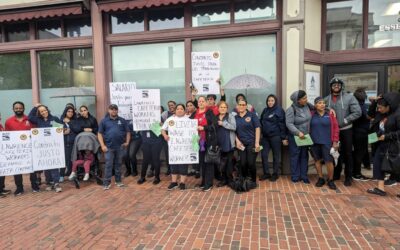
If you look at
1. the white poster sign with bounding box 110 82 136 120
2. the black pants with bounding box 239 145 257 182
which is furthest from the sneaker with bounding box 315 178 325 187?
the white poster sign with bounding box 110 82 136 120

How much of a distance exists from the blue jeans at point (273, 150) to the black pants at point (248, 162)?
0.47 m

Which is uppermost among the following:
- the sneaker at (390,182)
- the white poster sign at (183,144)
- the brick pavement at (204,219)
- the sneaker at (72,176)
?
the white poster sign at (183,144)

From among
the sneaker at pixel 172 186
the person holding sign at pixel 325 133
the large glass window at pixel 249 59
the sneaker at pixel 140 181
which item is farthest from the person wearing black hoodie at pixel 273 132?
the sneaker at pixel 140 181

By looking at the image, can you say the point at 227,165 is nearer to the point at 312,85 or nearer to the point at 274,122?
the point at 274,122

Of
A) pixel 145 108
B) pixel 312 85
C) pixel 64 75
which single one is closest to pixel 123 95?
pixel 145 108

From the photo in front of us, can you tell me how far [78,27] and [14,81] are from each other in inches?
99.9

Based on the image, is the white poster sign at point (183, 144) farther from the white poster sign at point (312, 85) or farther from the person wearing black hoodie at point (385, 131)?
the person wearing black hoodie at point (385, 131)

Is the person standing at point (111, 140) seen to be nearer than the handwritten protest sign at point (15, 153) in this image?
No

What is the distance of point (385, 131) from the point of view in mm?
4941

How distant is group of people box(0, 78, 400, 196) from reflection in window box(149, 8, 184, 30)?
2278mm

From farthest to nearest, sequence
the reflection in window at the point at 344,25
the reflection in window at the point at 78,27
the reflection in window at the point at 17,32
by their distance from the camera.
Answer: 1. the reflection in window at the point at 17,32
2. the reflection in window at the point at 78,27
3. the reflection in window at the point at 344,25

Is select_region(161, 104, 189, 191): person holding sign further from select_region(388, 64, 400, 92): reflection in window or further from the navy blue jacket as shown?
select_region(388, 64, 400, 92): reflection in window

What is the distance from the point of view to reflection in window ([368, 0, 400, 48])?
6625 millimetres

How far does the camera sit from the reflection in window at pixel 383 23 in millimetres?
6625
